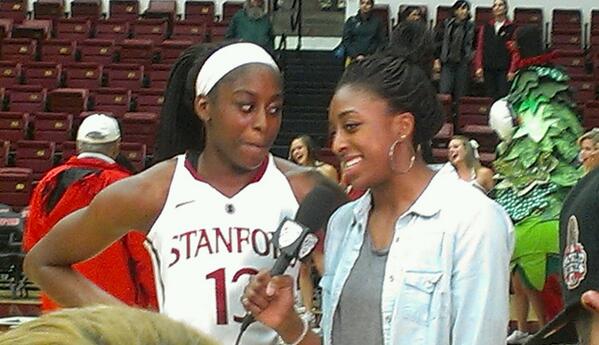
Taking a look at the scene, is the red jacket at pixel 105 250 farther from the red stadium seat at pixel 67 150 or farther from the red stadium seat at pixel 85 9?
the red stadium seat at pixel 85 9

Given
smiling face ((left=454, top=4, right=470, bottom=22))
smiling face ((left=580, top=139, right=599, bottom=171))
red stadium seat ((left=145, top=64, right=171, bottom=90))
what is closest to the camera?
smiling face ((left=580, top=139, right=599, bottom=171))

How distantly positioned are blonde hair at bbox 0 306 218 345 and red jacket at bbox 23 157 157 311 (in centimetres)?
288

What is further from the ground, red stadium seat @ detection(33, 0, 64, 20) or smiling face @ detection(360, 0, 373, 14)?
smiling face @ detection(360, 0, 373, 14)

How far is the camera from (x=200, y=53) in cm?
302

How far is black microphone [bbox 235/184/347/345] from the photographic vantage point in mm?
2416

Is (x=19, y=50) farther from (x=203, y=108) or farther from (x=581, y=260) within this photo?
(x=581, y=260)

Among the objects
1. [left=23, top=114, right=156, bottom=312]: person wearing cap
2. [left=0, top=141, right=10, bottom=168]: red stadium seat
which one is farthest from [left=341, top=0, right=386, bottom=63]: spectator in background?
[left=23, top=114, right=156, bottom=312]: person wearing cap

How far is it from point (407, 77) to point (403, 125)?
A: 100mm

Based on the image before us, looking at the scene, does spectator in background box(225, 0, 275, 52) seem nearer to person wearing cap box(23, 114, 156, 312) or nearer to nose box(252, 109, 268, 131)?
person wearing cap box(23, 114, 156, 312)

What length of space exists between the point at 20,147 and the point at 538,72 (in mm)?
7881

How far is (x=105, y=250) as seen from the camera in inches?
180

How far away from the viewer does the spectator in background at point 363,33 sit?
1442 centimetres

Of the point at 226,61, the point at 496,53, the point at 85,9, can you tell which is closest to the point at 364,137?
the point at 226,61

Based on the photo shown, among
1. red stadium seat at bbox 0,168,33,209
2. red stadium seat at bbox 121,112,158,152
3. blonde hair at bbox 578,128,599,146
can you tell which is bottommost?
red stadium seat at bbox 0,168,33,209
